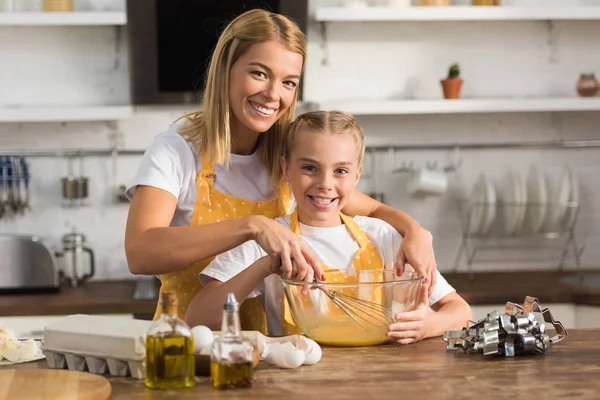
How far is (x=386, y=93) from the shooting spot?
3662 millimetres

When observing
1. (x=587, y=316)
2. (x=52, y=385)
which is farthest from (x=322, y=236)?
(x=587, y=316)

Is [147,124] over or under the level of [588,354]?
over

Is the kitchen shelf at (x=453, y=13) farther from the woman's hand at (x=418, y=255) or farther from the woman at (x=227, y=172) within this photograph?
the woman's hand at (x=418, y=255)

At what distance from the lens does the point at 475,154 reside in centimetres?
373

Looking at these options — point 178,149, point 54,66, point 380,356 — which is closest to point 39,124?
point 54,66

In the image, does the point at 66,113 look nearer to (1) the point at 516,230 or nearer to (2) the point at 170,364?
(1) the point at 516,230

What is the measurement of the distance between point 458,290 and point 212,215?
4.69ft

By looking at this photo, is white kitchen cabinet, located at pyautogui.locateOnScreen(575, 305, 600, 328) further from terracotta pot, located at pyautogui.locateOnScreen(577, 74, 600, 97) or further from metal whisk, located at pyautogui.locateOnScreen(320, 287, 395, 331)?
metal whisk, located at pyautogui.locateOnScreen(320, 287, 395, 331)

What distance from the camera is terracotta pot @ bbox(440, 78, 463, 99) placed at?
3512 mm

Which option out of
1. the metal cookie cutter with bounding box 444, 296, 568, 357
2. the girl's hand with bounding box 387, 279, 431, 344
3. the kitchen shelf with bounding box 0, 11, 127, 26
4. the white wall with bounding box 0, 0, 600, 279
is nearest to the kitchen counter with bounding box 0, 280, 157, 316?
the white wall with bounding box 0, 0, 600, 279

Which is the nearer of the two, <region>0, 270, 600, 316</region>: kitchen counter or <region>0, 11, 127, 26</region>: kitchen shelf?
<region>0, 270, 600, 316</region>: kitchen counter

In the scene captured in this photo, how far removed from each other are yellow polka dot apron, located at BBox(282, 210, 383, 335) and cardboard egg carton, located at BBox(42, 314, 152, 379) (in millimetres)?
330

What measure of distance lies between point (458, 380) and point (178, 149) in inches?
33.4

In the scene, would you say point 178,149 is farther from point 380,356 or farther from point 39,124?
point 39,124
